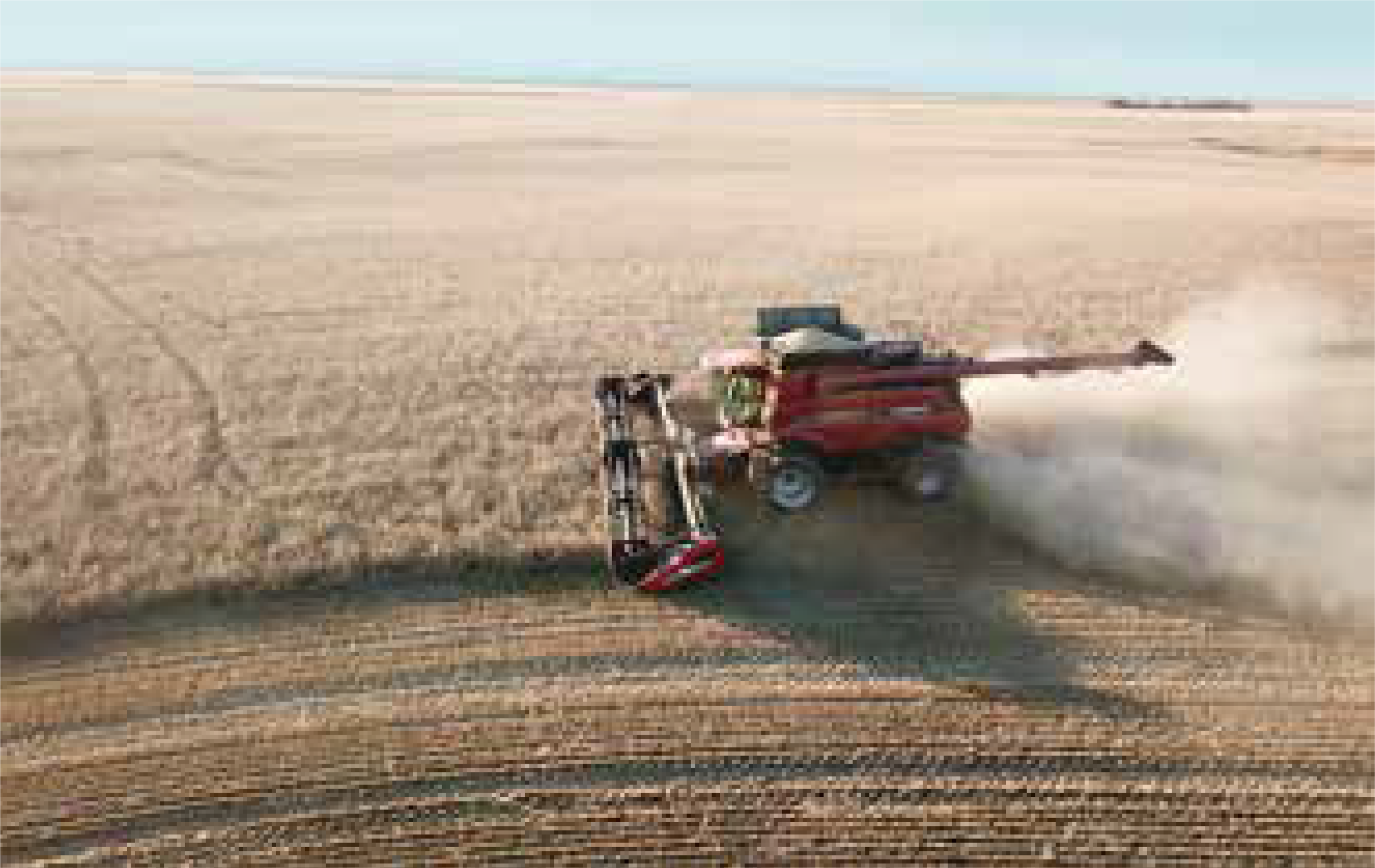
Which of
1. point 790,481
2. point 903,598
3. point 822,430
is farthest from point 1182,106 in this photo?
point 903,598

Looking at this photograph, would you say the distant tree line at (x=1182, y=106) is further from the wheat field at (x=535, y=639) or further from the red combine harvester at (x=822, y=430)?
the red combine harvester at (x=822, y=430)

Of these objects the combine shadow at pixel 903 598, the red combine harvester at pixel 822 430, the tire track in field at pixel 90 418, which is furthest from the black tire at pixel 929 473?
the tire track in field at pixel 90 418

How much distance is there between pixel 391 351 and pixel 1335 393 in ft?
47.1

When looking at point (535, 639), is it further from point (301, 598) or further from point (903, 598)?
point (903, 598)

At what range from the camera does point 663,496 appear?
12.1 metres

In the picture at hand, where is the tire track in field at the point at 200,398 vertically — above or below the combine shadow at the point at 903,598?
above

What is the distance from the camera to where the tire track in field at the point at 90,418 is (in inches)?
503

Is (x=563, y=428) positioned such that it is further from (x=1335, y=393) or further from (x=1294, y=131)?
(x=1294, y=131)

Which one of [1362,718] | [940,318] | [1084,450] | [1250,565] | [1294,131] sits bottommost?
[1362,718]

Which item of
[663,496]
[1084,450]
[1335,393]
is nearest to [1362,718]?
[1084,450]

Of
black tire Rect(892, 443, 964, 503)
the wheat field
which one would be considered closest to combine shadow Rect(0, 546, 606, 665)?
the wheat field

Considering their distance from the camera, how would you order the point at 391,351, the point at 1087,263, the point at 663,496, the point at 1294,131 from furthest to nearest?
1. the point at 1294,131
2. the point at 1087,263
3. the point at 391,351
4. the point at 663,496

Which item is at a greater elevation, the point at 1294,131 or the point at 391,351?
the point at 1294,131

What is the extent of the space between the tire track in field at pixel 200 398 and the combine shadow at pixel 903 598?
6271mm
